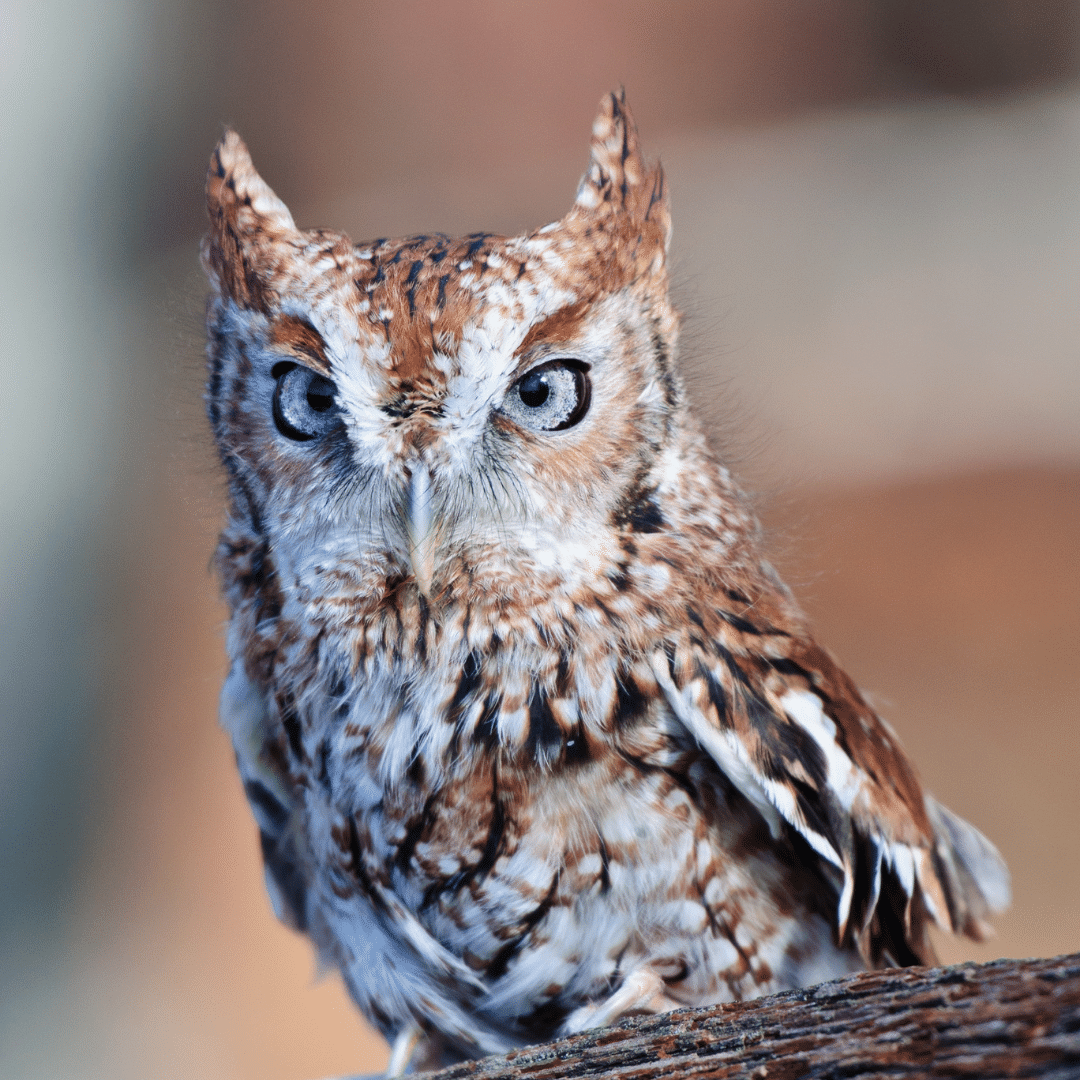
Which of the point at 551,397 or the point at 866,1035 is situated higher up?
the point at 551,397

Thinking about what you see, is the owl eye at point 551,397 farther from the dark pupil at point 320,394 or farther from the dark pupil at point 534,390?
the dark pupil at point 320,394

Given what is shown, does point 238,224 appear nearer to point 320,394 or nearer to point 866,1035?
point 320,394

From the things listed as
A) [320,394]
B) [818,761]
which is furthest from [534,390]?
[818,761]

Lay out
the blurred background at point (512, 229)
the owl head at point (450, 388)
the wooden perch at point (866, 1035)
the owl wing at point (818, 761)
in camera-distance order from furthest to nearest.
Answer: the blurred background at point (512, 229) → the owl wing at point (818, 761) → the owl head at point (450, 388) → the wooden perch at point (866, 1035)

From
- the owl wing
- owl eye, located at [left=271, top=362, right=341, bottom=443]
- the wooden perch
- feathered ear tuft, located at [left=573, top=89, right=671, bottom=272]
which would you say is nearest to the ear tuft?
owl eye, located at [left=271, top=362, right=341, bottom=443]

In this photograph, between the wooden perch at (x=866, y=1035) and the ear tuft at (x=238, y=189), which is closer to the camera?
the wooden perch at (x=866, y=1035)

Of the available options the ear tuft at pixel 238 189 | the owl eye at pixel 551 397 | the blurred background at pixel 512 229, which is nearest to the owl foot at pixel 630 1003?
the owl eye at pixel 551 397

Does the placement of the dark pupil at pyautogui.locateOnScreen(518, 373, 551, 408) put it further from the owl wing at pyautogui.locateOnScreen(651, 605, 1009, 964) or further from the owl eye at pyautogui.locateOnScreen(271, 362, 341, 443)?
the owl wing at pyautogui.locateOnScreen(651, 605, 1009, 964)

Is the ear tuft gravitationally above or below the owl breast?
above
